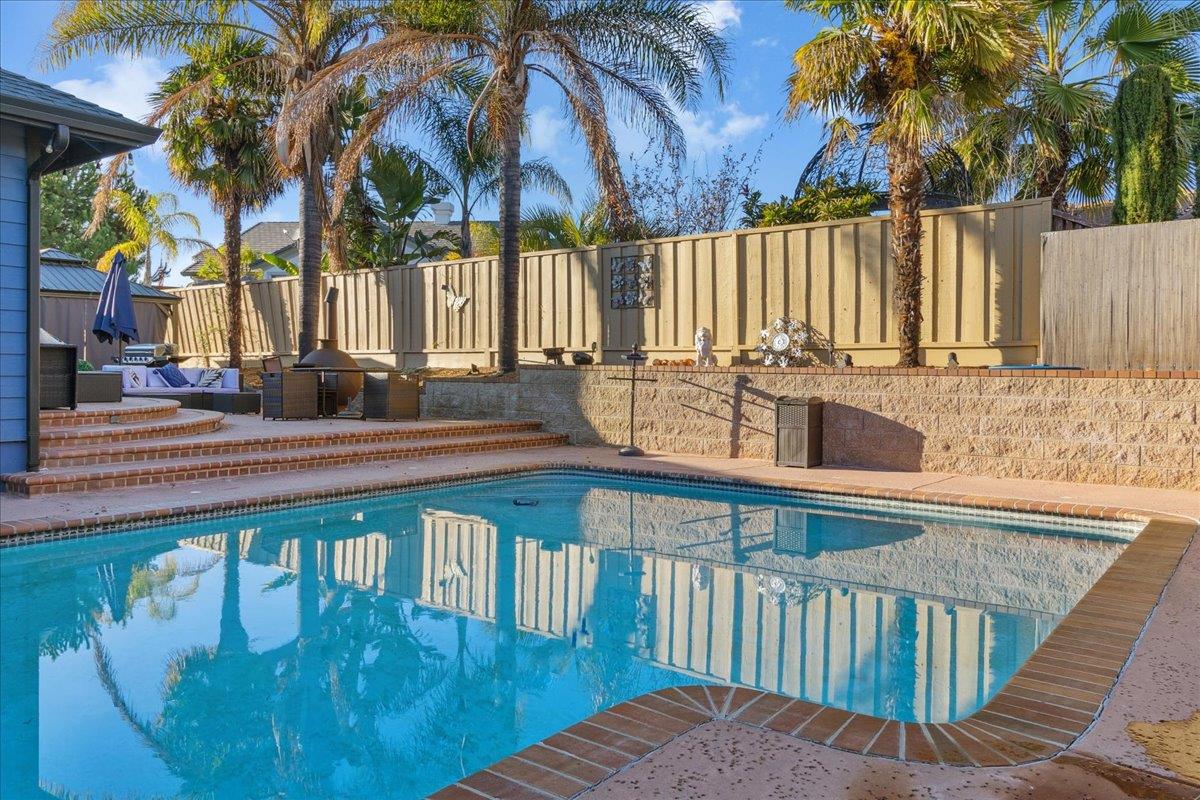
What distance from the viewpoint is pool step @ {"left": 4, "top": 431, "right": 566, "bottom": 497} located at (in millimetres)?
6590

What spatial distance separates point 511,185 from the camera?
37.2 feet

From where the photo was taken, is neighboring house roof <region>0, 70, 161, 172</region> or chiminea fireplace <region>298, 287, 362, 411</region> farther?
chiminea fireplace <region>298, 287, 362, 411</region>

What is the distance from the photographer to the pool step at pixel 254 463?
6590 millimetres

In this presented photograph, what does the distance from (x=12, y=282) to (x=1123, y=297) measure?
9645 millimetres

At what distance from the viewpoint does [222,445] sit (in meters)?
8.06

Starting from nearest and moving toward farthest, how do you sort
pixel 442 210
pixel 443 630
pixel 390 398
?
pixel 443 630 → pixel 390 398 → pixel 442 210

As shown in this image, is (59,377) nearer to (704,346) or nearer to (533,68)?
(533,68)

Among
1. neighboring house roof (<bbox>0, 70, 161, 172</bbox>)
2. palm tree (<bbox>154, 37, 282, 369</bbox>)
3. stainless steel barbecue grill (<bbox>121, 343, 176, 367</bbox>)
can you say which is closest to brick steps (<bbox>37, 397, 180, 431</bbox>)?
neighboring house roof (<bbox>0, 70, 161, 172</bbox>)

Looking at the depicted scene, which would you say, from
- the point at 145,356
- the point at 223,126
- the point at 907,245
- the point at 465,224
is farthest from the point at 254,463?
the point at 465,224

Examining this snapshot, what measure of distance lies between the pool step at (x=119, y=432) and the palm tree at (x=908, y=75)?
7.43 metres

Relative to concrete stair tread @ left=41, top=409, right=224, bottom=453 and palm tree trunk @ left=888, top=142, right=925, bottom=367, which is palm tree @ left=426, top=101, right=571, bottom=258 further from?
palm tree trunk @ left=888, top=142, right=925, bottom=367

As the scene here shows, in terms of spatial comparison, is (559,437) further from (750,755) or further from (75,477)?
(750,755)

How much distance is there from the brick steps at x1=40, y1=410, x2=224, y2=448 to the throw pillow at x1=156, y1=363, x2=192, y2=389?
4416mm

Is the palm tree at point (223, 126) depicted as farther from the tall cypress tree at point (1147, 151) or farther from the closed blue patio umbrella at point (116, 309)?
the tall cypress tree at point (1147, 151)
